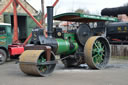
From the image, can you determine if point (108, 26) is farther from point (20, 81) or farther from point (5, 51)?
point (20, 81)

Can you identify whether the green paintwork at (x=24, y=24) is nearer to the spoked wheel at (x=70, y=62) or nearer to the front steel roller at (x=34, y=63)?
the spoked wheel at (x=70, y=62)

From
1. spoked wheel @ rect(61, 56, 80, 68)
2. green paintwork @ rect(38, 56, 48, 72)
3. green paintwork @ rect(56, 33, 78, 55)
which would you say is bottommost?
spoked wheel @ rect(61, 56, 80, 68)

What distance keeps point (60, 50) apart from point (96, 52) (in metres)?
1.53

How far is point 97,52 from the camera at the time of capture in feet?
27.8

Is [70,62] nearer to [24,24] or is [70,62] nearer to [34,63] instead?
[34,63]

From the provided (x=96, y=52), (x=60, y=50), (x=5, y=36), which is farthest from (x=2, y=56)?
(x=96, y=52)

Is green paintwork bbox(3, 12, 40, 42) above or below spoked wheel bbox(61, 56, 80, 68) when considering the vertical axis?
above

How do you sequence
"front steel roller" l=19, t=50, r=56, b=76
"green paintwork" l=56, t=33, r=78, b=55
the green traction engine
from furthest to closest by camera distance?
"green paintwork" l=56, t=33, r=78, b=55, the green traction engine, "front steel roller" l=19, t=50, r=56, b=76

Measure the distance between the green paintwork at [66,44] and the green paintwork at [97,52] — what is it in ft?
2.43

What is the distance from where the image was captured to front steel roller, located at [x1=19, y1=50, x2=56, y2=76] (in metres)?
6.29

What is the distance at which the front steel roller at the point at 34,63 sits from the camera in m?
6.29

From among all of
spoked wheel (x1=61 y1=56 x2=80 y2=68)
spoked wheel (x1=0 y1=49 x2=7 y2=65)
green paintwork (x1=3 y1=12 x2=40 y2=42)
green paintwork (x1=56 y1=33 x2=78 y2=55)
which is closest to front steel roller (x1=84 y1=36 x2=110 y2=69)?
green paintwork (x1=56 y1=33 x2=78 y2=55)

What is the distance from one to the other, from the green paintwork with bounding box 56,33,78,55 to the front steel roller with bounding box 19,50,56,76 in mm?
1050

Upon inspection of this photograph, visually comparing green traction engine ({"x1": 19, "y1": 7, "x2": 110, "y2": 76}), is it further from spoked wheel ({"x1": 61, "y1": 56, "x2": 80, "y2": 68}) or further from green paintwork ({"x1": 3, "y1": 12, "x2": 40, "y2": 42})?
green paintwork ({"x1": 3, "y1": 12, "x2": 40, "y2": 42})
